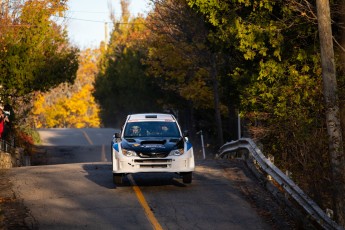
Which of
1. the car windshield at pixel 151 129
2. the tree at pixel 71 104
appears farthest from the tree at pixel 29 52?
the tree at pixel 71 104

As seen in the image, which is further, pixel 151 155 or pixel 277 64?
pixel 277 64

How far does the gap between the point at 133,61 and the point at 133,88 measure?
2.55 metres

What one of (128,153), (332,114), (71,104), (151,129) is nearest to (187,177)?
(151,129)

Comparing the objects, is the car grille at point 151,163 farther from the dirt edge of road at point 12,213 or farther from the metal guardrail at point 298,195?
the dirt edge of road at point 12,213

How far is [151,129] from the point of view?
17.8 metres

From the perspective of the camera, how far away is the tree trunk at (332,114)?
13648 millimetres

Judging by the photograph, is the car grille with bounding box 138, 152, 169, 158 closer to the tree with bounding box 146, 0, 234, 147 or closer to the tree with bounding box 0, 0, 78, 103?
the tree with bounding box 146, 0, 234, 147

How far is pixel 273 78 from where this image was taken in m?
20.4

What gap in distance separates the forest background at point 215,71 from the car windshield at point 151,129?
3082 millimetres

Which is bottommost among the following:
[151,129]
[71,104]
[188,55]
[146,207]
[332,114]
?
[146,207]

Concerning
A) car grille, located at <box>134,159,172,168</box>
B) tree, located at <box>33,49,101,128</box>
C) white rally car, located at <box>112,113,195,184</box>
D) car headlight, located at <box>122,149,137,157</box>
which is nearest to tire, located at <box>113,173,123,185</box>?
white rally car, located at <box>112,113,195,184</box>

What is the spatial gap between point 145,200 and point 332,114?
4.32 metres

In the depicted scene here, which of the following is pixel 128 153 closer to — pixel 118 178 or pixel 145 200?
pixel 118 178

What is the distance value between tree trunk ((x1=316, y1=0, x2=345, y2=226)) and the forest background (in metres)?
Answer: 0.27
